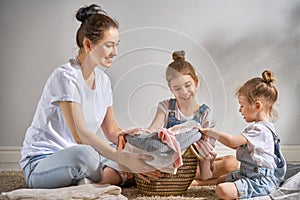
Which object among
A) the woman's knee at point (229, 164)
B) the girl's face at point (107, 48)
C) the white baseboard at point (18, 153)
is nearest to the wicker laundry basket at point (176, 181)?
the woman's knee at point (229, 164)

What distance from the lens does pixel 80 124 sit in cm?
171

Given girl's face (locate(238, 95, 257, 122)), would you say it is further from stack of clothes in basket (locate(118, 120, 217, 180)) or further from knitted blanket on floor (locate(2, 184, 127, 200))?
Result: knitted blanket on floor (locate(2, 184, 127, 200))

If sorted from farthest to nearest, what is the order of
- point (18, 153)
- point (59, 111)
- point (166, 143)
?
1. point (18, 153)
2. point (59, 111)
3. point (166, 143)

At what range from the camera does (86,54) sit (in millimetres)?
1804

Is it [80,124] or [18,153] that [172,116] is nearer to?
[80,124]

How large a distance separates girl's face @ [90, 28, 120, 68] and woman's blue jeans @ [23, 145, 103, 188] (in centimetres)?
28

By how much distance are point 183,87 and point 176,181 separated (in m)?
0.29

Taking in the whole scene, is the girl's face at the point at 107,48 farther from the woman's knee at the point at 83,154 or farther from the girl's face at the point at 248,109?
the girl's face at the point at 248,109

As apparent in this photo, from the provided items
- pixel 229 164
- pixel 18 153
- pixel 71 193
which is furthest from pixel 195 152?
pixel 18 153

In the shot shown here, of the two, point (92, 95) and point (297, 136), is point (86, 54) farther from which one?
point (297, 136)

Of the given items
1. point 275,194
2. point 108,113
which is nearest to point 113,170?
point 108,113

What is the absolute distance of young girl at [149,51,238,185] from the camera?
1.72m

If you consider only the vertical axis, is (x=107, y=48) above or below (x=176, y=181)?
above

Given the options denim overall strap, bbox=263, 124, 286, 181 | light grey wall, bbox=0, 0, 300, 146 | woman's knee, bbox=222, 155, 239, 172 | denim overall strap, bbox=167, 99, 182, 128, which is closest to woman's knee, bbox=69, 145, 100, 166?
denim overall strap, bbox=167, 99, 182, 128
